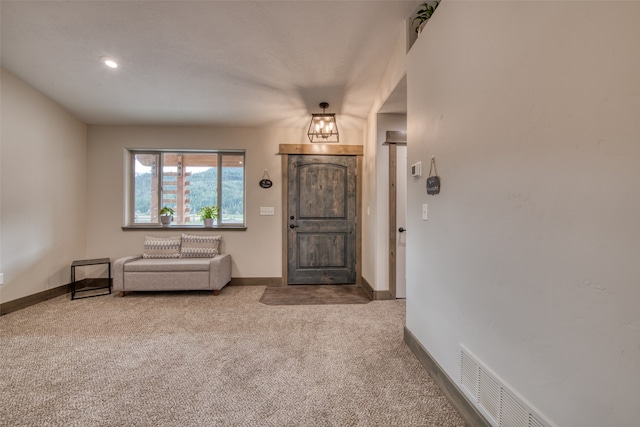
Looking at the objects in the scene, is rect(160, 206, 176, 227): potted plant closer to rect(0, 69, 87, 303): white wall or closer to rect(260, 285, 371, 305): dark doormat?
rect(0, 69, 87, 303): white wall

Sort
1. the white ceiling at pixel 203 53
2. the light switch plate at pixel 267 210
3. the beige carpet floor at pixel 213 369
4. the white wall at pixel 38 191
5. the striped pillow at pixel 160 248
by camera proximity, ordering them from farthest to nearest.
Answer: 1. the light switch plate at pixel 267 210
2. the striped pillow at pixel 160 248
3. the white wall at pixel 38 191
4. the white ceiling at pixel 203 53
5. the beige carpet floor at pixel 213 369

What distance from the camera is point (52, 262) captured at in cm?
335

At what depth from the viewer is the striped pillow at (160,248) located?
371cm

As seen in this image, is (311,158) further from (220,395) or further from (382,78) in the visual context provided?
(220,395)

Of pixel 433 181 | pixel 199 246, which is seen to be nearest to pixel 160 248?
pixel 199 246

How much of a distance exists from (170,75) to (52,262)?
9.14 ft

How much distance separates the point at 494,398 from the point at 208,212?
380cm

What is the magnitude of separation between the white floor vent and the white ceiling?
2.45 meters

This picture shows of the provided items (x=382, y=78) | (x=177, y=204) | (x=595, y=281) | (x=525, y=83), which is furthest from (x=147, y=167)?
(x=595, y=281)

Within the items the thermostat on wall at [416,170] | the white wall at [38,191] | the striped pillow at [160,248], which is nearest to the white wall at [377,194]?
the thermostat on wall at [416,170]

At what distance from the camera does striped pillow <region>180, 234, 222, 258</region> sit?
3.77m

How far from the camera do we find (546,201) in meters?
0.94

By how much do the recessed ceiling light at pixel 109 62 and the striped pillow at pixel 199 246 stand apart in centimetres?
217

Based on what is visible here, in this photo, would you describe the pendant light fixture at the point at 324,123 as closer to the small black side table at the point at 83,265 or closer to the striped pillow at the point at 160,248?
the striped pillow at the point at 160,248
